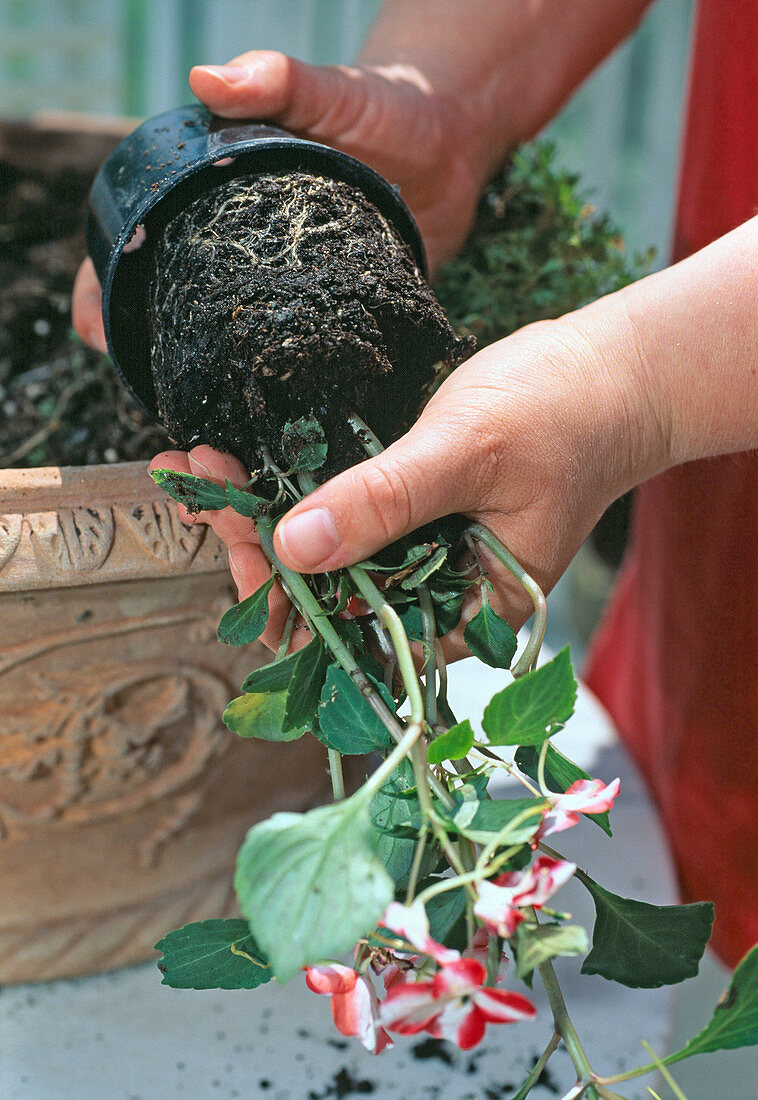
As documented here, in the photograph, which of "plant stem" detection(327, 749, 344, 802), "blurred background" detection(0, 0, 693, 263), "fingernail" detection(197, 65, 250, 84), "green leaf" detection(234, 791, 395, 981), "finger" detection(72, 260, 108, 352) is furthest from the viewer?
"blurred background" detection(0, 0, 693, 263)

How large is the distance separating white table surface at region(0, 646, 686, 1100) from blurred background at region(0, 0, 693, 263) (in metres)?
1.54

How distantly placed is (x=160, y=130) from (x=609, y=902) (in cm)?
45

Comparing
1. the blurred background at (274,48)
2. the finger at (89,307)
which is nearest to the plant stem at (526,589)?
the finger at (89,307)

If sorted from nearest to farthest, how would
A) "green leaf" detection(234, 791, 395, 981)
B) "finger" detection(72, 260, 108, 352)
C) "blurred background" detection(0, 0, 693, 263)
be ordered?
"green leaf" detection(234, 791, 395, 981)
"finger" detection(72, 260, 108, 352)
"blurred background" detection(0, 0, 693, 263)

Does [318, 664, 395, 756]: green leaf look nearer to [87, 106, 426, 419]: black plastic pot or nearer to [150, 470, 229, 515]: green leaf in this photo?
[150, 470, 229, 515]: green leaf

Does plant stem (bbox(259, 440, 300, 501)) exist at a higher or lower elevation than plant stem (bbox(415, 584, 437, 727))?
higher

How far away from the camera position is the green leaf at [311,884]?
0.26m

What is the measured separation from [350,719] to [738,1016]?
0.17 meters

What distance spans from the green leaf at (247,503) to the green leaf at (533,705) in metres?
0.14

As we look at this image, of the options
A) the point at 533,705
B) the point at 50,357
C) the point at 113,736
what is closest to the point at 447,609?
the point at 533,705

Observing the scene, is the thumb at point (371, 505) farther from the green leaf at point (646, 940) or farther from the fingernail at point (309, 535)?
the green leaf at point (646, 940)

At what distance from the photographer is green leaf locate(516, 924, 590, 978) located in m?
0.26

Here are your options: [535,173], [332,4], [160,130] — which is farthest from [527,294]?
[332,4]

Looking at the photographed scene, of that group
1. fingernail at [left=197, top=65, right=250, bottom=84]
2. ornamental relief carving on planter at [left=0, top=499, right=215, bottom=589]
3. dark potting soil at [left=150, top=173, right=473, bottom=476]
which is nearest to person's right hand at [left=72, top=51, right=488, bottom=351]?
fingernail at [left=197, top=65, right=250, bottom=84]
